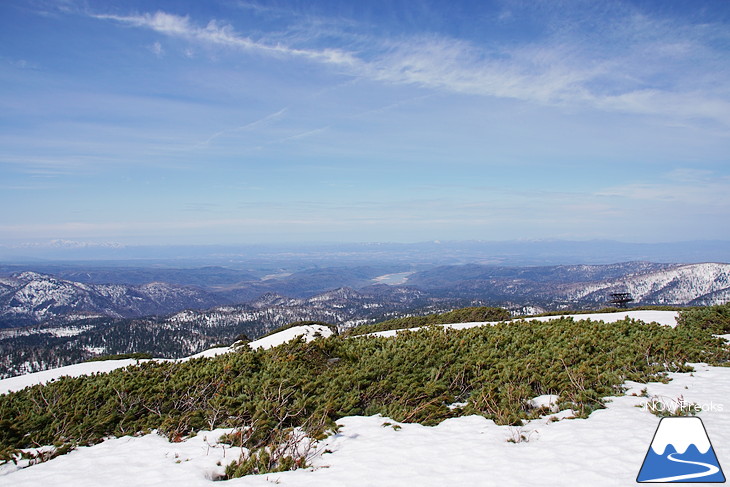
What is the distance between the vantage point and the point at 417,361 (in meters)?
10.7

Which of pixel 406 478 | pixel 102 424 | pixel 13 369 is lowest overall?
pixel 13 369

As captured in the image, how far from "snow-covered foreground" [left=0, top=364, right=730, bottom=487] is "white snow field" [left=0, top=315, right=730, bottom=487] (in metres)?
0.02

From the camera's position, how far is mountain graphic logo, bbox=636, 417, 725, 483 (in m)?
4.84

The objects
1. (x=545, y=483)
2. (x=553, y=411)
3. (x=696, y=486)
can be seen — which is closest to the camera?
(x=696, y=486)

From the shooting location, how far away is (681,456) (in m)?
5.40

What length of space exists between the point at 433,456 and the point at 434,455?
0.03 meters

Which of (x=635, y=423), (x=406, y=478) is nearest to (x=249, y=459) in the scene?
(x=406, y=478)

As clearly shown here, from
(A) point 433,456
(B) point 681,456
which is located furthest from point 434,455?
(B) point 681,456

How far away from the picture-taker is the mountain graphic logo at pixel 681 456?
484 cm

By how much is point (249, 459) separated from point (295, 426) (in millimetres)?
1832

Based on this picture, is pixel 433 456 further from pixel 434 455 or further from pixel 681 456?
pixel 681 456

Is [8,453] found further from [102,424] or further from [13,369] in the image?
[13,369]

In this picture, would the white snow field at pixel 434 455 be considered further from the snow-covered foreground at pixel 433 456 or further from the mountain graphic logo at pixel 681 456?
the mountain graphic logo at pixel 681 456

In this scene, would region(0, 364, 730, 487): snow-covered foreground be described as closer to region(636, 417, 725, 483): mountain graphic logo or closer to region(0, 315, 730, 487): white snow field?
region(0, 315, 730, 487): white snow field
